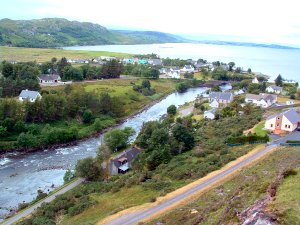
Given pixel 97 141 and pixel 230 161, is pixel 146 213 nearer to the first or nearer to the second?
pixel 230 161

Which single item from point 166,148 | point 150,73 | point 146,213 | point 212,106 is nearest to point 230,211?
point 146,213

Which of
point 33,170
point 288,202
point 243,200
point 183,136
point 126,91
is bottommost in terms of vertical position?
point 33,170

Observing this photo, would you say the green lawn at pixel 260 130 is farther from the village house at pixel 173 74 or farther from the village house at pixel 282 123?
the village house at pixel 173 74

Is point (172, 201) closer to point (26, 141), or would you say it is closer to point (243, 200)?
point (243, 200)

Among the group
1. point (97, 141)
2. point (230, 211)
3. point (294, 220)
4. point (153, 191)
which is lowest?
point (97, 141)

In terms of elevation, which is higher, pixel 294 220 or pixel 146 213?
pixel 294 220

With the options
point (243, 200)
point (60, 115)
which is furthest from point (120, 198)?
point (60, 115)
